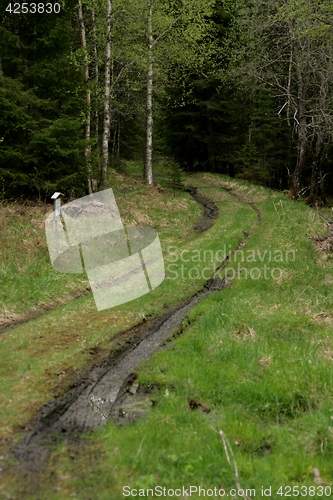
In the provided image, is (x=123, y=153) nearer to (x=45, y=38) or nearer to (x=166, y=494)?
(x=45, y=38)

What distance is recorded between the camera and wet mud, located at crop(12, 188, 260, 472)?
5375mm

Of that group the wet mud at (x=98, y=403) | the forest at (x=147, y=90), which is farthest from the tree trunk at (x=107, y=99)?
the wet mud at (x=98, y=403)

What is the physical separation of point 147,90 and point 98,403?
23.4 metres

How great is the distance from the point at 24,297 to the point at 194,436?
698 centimetres

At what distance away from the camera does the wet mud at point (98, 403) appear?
17.6ft

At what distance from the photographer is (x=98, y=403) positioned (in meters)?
6.45

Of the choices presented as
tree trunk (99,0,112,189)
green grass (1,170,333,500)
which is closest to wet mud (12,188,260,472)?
green grass (1,170,333,500)

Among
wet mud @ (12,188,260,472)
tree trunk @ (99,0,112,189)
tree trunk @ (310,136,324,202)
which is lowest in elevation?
wet mud @ (12,188,260,472)

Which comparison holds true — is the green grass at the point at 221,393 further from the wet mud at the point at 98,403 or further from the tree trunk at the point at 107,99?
the tree trunk at the point at 107,99

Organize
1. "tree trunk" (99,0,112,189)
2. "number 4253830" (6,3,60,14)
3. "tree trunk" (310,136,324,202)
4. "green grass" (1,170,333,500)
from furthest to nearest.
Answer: "tree trunk" (310,136,324,202) → "tree trunk" (99,0,112,189) → "number 4253830" (6,3,60,14) → "green grass" (1,170,333,500)

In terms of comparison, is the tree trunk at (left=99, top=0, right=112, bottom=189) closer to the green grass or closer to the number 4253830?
the number 4253830

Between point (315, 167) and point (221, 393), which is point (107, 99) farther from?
point (221, 393)

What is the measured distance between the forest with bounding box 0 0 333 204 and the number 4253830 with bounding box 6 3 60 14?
0.04m

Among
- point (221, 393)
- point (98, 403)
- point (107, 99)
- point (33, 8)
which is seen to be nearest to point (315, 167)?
point (107, 99)
